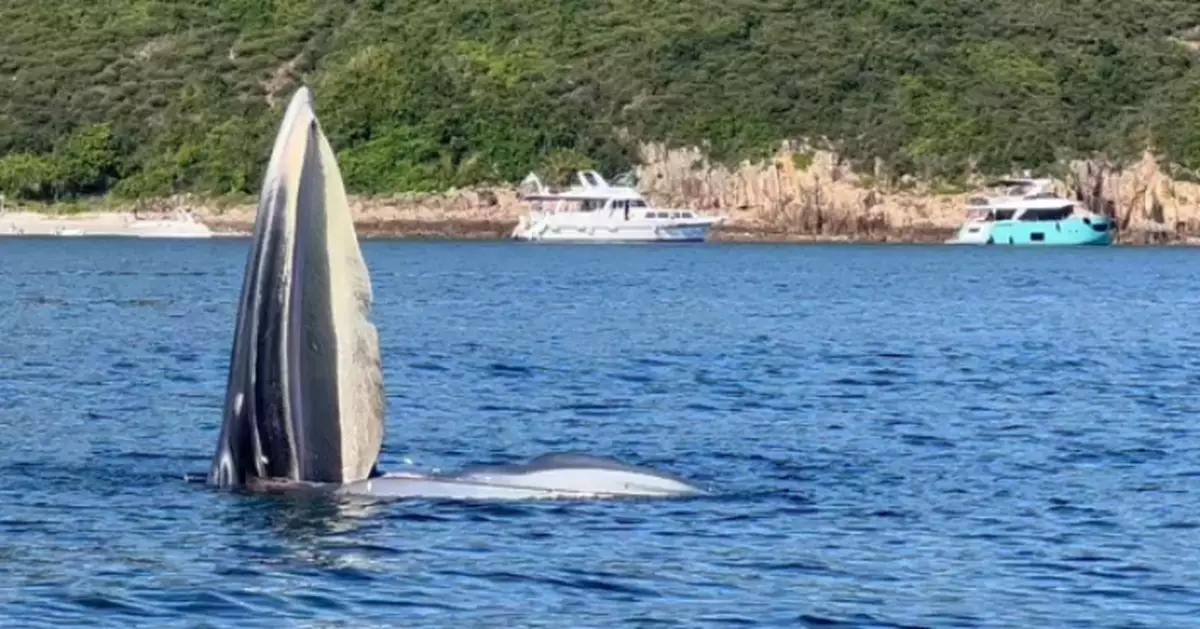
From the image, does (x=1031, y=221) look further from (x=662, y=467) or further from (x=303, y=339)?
(x=303, y=339)

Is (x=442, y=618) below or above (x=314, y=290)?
below

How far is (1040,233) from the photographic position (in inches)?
5290

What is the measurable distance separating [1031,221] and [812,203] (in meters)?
10.3

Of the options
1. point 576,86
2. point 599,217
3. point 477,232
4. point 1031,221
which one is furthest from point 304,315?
point 576,86

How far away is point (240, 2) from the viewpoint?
514ft

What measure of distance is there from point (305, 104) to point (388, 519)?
5326mm

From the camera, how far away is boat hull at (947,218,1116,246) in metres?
132

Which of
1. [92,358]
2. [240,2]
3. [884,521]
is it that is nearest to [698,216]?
[240,2]

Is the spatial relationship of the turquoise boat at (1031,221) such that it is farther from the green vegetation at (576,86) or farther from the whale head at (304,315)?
the whale head at (304,315)

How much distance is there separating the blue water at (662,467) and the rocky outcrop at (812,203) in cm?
7109

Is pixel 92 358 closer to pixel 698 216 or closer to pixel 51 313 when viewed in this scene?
pixel 51 313

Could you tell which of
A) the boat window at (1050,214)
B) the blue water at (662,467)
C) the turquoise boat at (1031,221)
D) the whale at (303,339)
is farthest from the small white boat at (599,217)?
the whale at (303,339)

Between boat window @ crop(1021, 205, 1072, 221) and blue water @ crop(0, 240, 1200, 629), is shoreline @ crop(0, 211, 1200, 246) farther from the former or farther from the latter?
blue water @ crop(0, 240, 1200, 629)

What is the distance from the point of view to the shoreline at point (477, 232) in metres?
134
